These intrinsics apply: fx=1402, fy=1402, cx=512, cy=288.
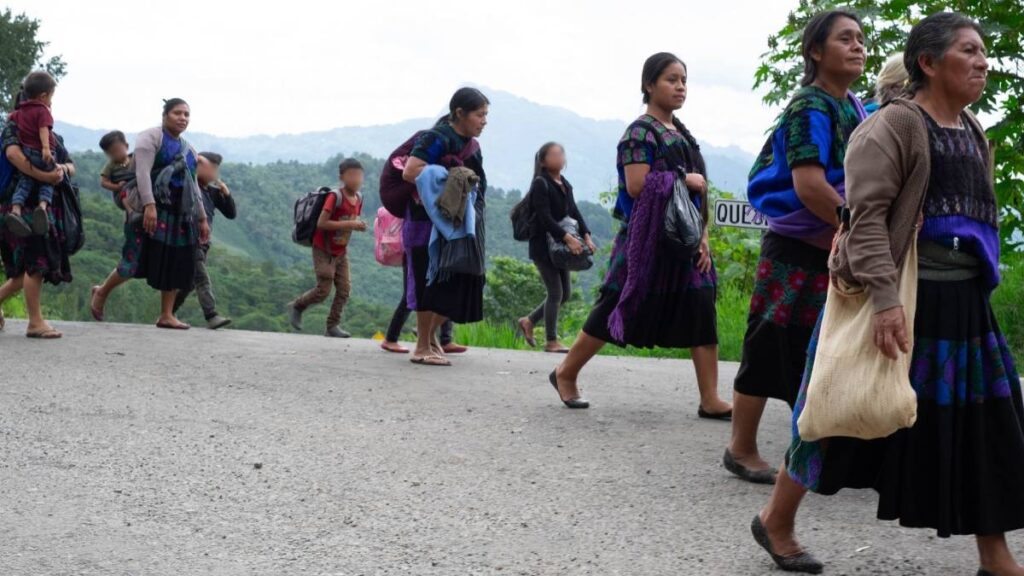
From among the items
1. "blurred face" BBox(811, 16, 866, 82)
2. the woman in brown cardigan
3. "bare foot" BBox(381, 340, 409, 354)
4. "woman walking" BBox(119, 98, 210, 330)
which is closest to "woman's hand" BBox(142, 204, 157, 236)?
"woman walking" BBox(119, 98, 210, 330)

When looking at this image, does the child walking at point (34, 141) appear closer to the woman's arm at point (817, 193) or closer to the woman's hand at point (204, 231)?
the woman's hand at point (204, 231)

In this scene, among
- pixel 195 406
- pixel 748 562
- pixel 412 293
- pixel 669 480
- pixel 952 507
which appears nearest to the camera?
pixel 952 507

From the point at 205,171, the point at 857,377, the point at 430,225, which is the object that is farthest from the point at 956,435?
the point at 205,171

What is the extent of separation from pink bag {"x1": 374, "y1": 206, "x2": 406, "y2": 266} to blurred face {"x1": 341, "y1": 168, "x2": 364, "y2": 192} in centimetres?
159

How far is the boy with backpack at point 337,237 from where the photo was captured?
42.1 ft

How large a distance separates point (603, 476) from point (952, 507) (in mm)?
2223

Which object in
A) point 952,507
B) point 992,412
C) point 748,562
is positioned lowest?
point 748,562

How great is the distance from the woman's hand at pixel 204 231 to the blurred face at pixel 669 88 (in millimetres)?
6421

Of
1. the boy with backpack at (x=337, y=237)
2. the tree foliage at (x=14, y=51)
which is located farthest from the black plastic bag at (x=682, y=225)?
the tree foliage at (x=14, y=51)

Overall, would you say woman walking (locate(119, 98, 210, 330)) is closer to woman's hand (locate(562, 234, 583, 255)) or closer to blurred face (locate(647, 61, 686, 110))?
woman's hand (locate(562, 234, 583, 255))

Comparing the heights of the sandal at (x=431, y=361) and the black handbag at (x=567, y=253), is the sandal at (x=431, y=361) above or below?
below

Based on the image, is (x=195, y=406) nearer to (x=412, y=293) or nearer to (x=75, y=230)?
(x=412, y=293)

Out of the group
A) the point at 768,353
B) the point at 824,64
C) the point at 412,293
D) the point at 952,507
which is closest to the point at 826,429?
the point at 952,507

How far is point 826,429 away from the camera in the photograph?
13.0ft
